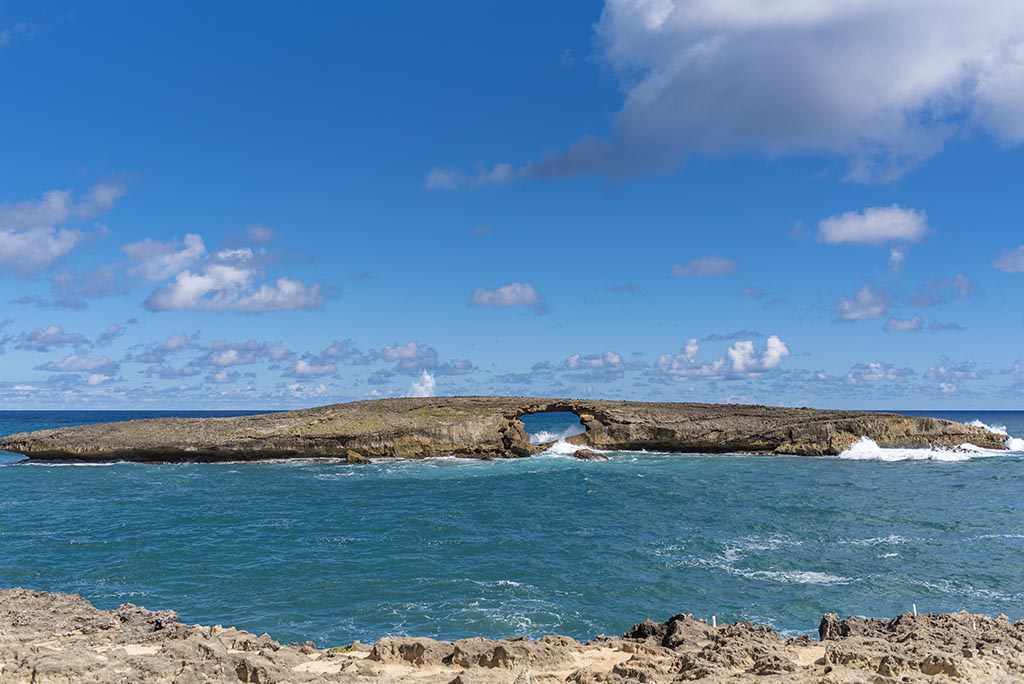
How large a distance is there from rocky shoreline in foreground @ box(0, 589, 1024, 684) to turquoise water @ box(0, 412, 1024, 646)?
2.64m

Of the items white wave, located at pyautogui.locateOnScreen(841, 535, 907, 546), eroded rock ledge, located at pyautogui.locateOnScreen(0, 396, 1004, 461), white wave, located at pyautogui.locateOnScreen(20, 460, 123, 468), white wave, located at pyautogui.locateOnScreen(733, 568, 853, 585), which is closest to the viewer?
white wave, located at pyautogui.locateOnScreen(733, 568, 853, 585)

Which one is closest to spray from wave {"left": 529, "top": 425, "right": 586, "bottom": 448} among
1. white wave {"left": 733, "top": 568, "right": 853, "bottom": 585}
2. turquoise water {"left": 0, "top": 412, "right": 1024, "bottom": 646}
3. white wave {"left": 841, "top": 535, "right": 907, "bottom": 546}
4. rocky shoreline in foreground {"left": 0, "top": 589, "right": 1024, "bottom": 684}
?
turquoise water {"left": 0, "top": 412, "right": 1024, "bottom": 646}

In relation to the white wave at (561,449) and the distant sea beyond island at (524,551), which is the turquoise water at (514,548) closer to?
the distant sea beyond island at (524,551)

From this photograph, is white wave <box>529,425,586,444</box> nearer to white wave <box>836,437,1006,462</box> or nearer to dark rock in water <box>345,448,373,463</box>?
dark rock in water <box>345,448,373,463</box>

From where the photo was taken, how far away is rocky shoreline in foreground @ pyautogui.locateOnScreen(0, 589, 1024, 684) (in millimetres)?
9938

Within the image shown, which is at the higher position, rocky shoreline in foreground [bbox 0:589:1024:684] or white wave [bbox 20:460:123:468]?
white wave [bbox 20:460:123:468]

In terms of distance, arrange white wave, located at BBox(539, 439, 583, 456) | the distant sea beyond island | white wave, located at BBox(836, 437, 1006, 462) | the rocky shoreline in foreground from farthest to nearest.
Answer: white wave, located at BBox(539, 439, 583, 456) → white wave, located at BBox(836, 437, 1006, 462) → the distant sea beyond island → the rocky shoreline in foreground

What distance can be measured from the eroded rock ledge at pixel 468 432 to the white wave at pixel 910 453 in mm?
595

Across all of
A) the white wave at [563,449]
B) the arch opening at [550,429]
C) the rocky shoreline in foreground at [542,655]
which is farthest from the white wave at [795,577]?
the arch opening at [550,429]

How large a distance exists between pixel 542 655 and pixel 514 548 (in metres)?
11.3

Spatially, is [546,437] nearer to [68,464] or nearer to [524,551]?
[68,464]

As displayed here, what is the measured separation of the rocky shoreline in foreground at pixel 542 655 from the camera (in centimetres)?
994

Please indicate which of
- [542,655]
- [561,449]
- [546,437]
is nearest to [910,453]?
[561,449]

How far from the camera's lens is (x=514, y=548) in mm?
22062
